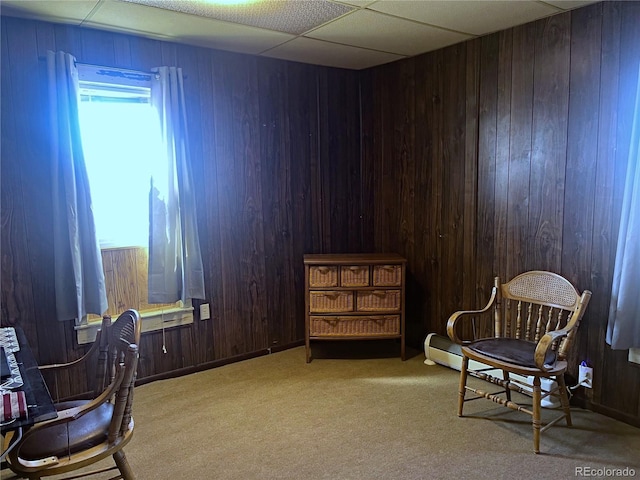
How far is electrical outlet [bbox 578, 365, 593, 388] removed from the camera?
282 cm

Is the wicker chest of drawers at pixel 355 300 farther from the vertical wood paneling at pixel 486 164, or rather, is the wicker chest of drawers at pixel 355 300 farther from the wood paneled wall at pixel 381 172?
the vertical wood paneling at pixel 486 164

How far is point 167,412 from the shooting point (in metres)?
2.94

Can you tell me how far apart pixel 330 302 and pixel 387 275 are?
0.46 m

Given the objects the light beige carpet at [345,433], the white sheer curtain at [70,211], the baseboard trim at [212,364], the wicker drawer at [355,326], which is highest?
the white sheer curtain at [70,211]

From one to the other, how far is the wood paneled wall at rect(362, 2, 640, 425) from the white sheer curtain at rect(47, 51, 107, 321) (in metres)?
2.24

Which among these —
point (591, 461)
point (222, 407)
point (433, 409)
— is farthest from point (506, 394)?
point (222, 407)

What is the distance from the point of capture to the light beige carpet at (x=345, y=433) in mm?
2324

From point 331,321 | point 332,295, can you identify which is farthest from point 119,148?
point 331,321

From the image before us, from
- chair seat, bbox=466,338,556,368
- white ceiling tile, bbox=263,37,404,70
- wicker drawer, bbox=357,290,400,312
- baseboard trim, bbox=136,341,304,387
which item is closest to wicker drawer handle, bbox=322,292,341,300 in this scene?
wicker drawer, bbox=357,290,400,312

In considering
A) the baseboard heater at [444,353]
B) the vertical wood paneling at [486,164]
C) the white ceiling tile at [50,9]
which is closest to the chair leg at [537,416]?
the baseboard heater at [444,353]

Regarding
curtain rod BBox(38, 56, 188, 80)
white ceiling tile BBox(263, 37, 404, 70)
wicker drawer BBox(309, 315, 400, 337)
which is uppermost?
white ceiling tile BBox(263, 37, 404, 70)


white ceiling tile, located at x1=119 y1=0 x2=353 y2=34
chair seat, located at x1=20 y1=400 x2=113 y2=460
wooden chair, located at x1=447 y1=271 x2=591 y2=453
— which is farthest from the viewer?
white ceiling tile, located at x1=119 y1=0 x2=353 y2=34

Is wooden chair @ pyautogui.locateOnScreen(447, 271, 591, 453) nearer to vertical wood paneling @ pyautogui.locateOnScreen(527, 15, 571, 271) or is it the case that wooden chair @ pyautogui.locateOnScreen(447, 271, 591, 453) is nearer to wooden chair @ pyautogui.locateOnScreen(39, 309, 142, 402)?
vertical wood paneling @ pyautogui.locateOnScreen(527, 15, 571, 271)

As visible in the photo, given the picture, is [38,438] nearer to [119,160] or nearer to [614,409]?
[119,160]
